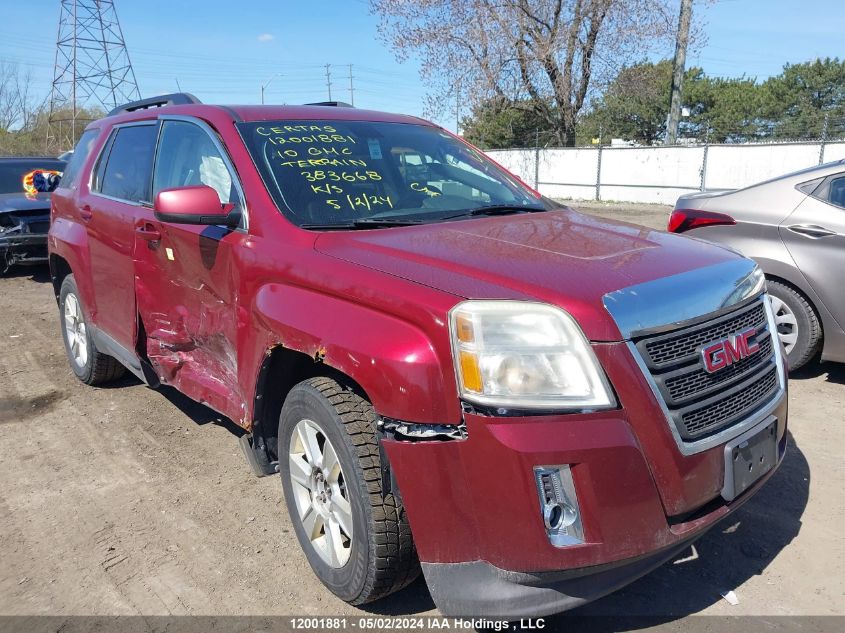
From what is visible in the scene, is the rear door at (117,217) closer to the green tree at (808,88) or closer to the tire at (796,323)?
the tire at (796,323)

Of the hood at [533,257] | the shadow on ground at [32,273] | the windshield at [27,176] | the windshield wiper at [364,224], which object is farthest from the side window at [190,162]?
the shadow on ground at [32,273]

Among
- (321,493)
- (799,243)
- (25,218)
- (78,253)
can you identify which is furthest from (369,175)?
(25,218)

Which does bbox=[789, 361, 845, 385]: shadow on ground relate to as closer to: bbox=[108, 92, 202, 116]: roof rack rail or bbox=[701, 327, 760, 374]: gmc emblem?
bbox=[701, 327, 760, 374]: gmc emblem

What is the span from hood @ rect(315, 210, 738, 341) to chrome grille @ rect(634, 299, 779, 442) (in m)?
0.20

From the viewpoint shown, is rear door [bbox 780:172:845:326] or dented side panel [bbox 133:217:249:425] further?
rear door [bbox 780:172:845:326]

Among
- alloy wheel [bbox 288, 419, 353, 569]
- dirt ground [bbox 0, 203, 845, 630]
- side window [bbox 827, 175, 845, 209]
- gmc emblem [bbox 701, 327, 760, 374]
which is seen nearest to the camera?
gmc emblem [bbox 701, 327, 760, 374]

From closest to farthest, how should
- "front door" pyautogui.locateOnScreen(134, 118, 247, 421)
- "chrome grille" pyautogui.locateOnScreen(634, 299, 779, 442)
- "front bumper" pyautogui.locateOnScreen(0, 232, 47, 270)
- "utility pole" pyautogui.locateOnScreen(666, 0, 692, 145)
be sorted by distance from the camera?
"chrome grille" pyautogui.locateOnScreen(634, 299, 779, 442), "front door" pyautogui.locateOnScreen(134, 118, 247, 421), "front bumper" pyautogui.locateOnScreen(0, 232, 47, 270), "utility pole" pyautogui.locateOnScreen(666, 0, 692, 145)

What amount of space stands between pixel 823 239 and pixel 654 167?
18983mm

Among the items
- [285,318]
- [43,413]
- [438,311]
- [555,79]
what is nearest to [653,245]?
[438,311]

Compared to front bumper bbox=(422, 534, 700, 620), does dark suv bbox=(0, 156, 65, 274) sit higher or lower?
higher

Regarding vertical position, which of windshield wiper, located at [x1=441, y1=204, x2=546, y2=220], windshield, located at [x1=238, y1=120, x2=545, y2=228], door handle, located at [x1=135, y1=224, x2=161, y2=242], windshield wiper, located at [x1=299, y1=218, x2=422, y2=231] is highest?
windshield, located at [x1=238, y1=120, x2=545, y2=228]

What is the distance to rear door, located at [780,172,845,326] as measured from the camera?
14.8 ft

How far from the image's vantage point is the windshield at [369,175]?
3.01m

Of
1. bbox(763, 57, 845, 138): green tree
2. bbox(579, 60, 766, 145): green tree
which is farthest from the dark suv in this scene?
bbox(763, 57, 845, 138): green tree
